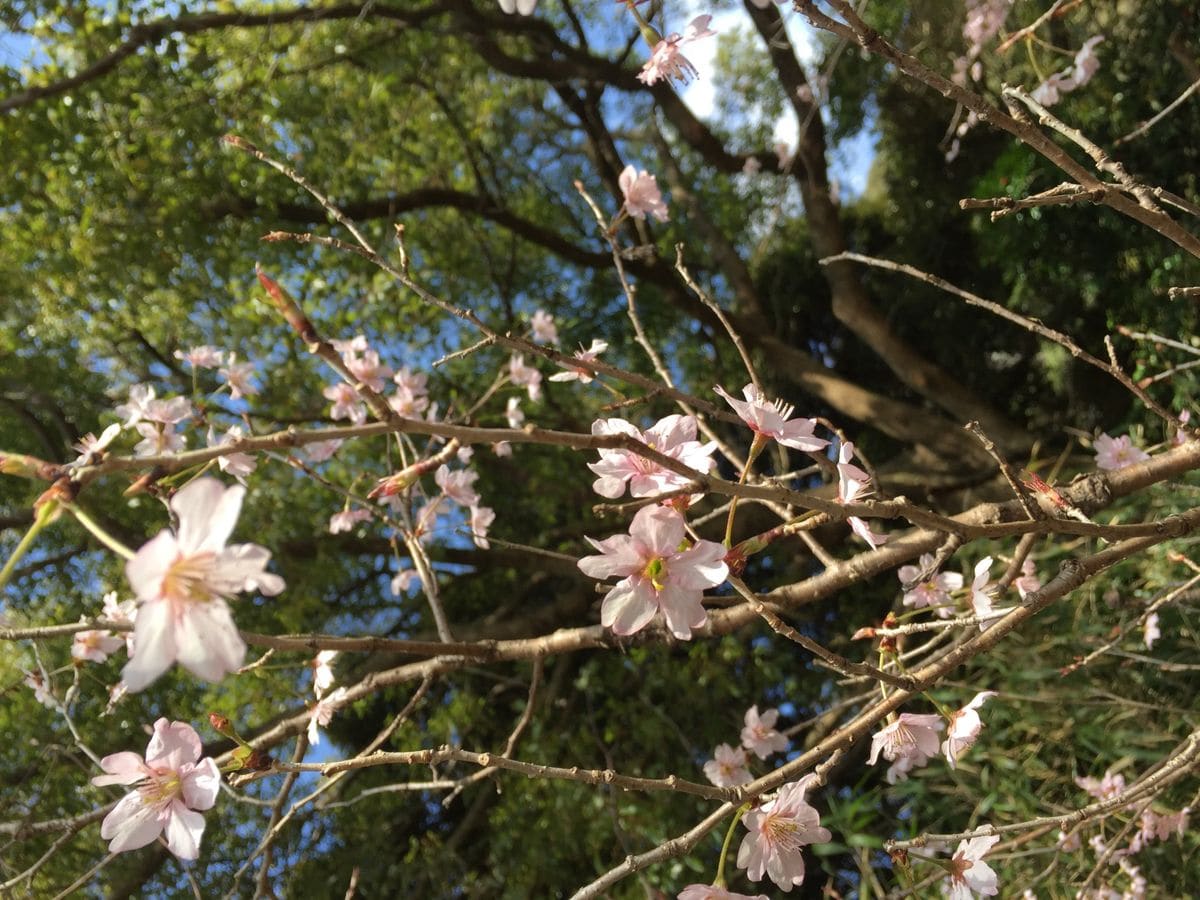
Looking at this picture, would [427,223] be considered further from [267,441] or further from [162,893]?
[267,441]

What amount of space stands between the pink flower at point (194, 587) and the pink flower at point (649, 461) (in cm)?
30

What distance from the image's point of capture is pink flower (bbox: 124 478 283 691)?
1.64 ft

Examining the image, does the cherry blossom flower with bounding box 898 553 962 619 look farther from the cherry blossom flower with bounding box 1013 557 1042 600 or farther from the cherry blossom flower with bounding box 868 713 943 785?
the cherry blossom flower with bounding box 868 713 943 785

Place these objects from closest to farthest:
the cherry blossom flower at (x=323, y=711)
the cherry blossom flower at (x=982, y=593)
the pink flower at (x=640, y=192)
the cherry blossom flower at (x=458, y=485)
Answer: the cherry blossom flower at (x=982, y=593) → the cherry blossom flower at (x=323, y=711) → the pink flower at (x=640, y=192) → the cherry blossom flower at (x=458, y=485)

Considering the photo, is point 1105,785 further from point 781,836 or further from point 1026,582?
point 781,836

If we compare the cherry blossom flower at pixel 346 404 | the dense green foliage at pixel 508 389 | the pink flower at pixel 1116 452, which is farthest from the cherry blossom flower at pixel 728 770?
the cherry blossom flower at pixel 346 404

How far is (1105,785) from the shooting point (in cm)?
196

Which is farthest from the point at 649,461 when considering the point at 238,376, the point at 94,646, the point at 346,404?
the point at 238,376

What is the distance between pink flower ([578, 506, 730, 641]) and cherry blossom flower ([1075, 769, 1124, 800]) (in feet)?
5.60

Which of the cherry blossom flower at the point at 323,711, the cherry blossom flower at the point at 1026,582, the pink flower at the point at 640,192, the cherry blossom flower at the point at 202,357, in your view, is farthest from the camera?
the cherry blossom flower at the point at 202,357

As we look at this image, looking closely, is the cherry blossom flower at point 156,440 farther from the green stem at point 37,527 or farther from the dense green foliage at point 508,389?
the green stem at point 37,527

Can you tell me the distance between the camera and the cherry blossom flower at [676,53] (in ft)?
4.01

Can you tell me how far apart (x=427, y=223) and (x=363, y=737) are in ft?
8.09

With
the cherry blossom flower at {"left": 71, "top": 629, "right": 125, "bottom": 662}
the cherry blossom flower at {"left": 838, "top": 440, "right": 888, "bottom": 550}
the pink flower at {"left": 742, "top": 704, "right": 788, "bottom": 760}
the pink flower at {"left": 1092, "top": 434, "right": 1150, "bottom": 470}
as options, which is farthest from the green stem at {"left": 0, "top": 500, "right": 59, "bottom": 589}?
the pink flower at {"left": 1092, "top": 434, "right": 1150, "bottom": 470}
